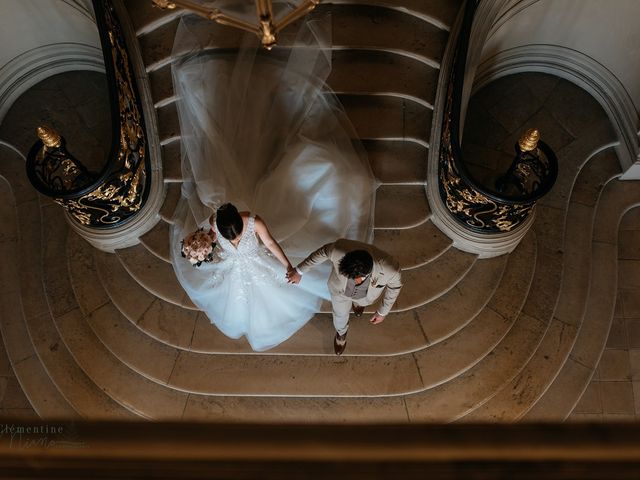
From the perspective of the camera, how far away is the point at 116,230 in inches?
212

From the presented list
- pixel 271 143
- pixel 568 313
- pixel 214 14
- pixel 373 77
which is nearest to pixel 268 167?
pixel 271 143

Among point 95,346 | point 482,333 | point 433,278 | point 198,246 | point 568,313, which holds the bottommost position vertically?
point 568,313

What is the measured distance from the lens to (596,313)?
19.0ft

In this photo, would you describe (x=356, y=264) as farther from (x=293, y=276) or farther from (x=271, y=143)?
(x=271, y=143)

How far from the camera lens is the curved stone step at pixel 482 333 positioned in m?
5.26

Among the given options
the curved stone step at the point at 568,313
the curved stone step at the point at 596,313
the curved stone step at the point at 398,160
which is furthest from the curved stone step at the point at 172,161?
the curved stone step at the point at 596,313

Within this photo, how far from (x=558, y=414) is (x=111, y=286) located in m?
4.43

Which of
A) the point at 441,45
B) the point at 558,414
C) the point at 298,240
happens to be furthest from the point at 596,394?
the point at 441,45

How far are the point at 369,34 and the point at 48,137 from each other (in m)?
3.15

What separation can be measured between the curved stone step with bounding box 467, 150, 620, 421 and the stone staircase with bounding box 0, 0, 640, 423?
0.05 feet

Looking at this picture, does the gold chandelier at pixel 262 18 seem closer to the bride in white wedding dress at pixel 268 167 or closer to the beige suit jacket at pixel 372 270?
the beige suit jacket at pixel 372 270

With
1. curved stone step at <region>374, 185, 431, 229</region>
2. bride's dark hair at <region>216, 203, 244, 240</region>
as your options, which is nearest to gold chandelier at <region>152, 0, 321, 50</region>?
bride's dark hair at <region>216, 203, 244, 240</region>

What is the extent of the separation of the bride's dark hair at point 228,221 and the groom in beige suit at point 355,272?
61 centimetres

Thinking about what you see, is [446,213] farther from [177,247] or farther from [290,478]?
[290,478]
